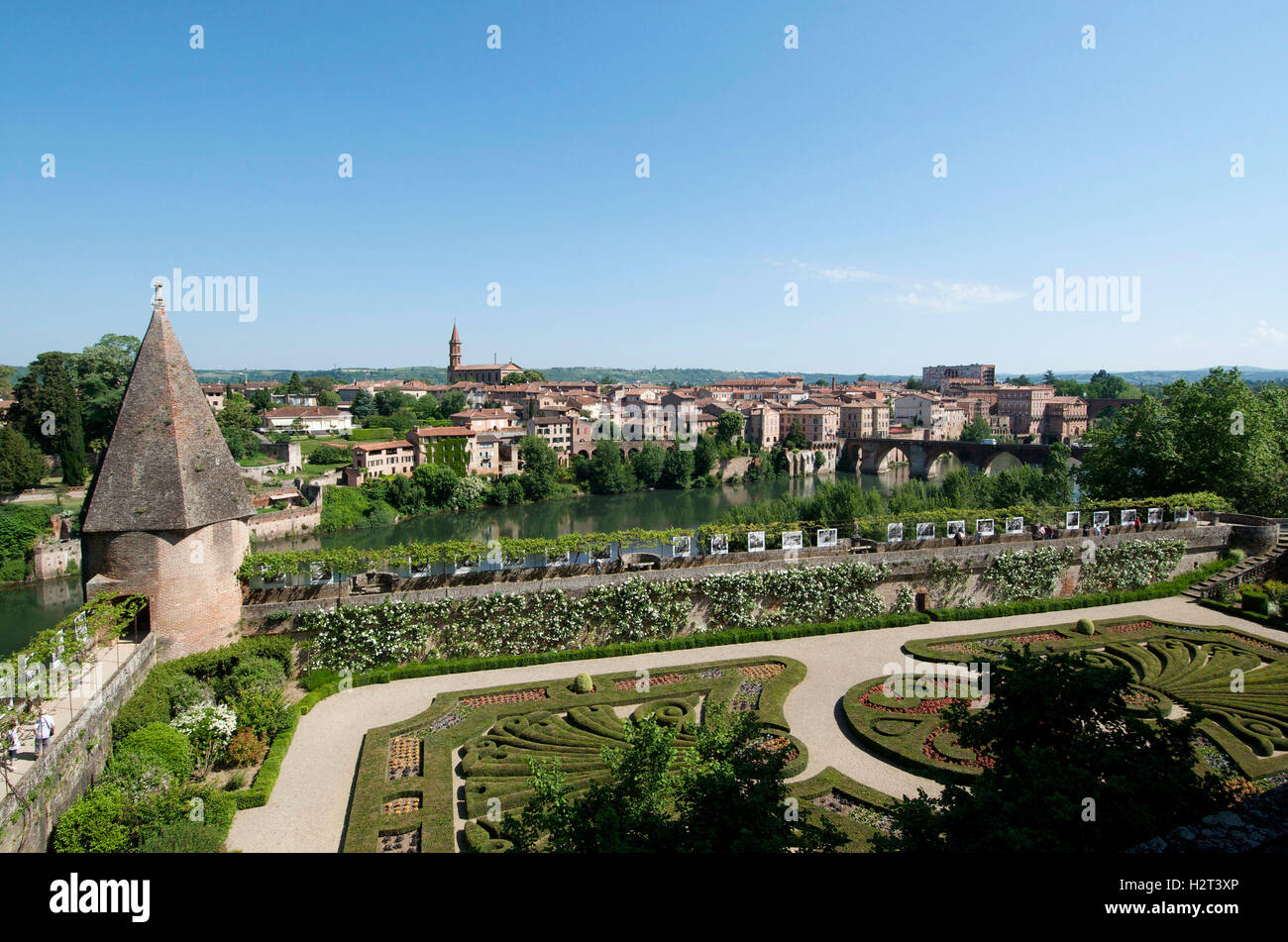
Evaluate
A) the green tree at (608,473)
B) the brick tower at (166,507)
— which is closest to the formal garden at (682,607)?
the brick tower at (166,507)

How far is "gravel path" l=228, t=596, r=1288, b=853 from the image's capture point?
12391 mm

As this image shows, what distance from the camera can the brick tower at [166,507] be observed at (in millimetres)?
15508

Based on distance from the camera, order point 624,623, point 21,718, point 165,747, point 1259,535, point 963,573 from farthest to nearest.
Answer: point 1259,535, point 963,573, point 624,623, point 165,747, point 21,718

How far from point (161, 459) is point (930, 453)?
75236mm

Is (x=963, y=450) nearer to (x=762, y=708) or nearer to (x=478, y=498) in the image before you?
(x=478, y=498)

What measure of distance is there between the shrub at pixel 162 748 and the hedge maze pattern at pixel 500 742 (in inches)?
111

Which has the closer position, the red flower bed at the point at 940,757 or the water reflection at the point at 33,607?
the red flower bed at the point at 940,757

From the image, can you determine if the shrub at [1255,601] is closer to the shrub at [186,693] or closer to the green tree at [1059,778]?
the green tree at [1059,778]

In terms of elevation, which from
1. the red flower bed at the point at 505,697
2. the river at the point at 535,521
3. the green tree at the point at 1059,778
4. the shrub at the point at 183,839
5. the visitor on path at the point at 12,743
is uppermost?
the green tree at the point at 1059,778

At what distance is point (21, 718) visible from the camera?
1198 centimetres

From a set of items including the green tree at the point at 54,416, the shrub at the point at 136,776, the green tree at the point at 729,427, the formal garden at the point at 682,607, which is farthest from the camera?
the green tree at the point at 729,427

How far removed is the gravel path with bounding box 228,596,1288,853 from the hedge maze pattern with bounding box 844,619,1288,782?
63cm
